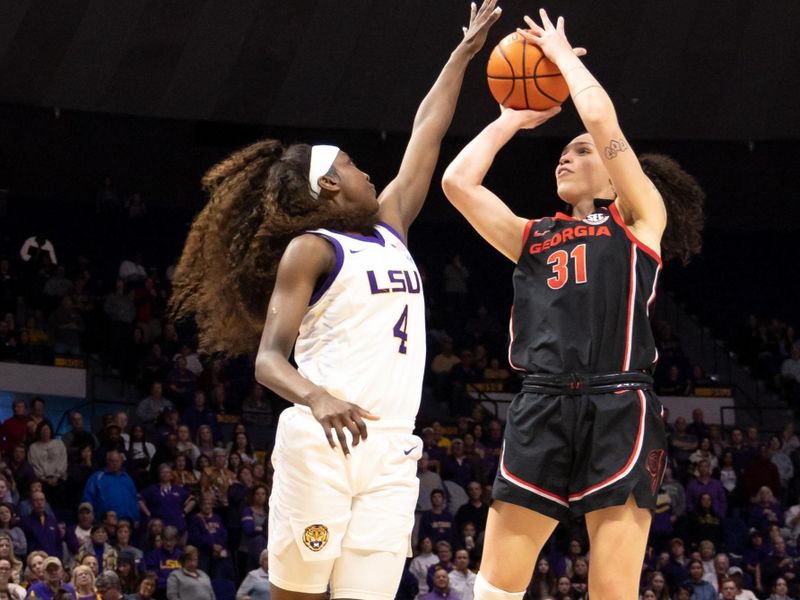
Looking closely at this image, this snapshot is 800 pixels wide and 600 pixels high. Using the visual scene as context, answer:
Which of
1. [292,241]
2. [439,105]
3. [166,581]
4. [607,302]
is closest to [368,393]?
[292,241]

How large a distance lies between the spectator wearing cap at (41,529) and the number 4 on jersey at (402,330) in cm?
736

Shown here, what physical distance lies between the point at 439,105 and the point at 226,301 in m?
1.10

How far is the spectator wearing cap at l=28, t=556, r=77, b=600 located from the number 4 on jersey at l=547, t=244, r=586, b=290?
6.30m

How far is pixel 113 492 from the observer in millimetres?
11359

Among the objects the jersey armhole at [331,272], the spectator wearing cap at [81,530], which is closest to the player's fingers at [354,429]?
the jersey armhole at [331,272]

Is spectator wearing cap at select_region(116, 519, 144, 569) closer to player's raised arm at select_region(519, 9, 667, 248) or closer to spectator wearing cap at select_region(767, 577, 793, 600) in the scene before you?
spectator wearing cap at select_region(767, 577, 793, 600)

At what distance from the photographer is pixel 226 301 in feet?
13.5

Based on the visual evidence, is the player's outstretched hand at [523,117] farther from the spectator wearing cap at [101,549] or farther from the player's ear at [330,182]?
the spectator wearing cap at [101,549]

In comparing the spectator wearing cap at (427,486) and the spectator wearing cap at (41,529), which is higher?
the spectator wearing cap at (427,486)

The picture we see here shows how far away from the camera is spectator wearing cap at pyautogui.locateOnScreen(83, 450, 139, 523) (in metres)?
11.3

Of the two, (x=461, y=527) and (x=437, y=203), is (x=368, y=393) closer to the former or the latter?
(x=461, y=527)

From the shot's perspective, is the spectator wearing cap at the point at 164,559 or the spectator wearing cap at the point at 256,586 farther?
the spectator wearing cap at the point at 164,559

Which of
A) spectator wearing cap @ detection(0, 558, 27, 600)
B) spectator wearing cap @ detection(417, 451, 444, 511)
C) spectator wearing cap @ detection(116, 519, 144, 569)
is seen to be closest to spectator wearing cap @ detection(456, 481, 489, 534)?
spectator wearing cap @ detection(417, 451, 444, 511)

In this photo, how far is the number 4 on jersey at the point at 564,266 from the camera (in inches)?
166
